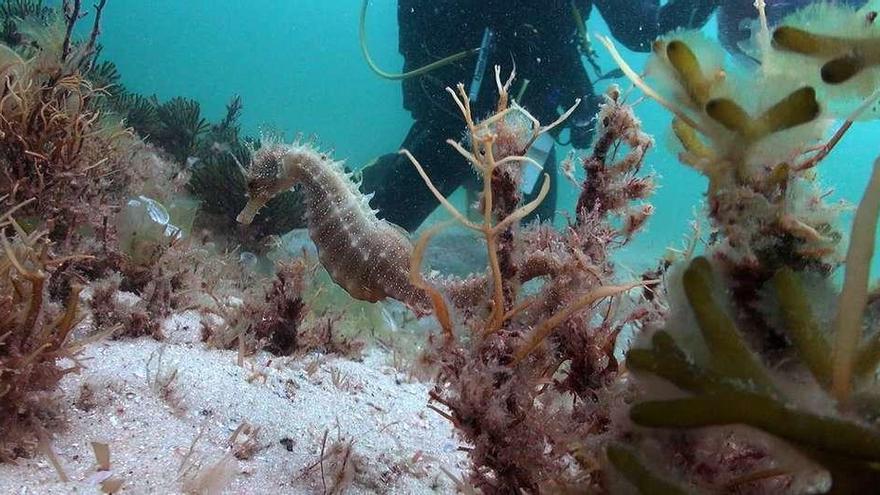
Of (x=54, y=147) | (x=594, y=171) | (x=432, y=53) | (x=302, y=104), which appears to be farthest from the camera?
(x=302, y=104)

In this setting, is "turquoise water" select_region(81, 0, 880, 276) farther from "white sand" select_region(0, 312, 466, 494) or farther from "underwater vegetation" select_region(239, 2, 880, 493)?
"underwater vegetation" select_region(239, 2, 880, 493)

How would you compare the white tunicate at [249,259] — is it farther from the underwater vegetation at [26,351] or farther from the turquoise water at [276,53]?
the turquoise water at [276,53]

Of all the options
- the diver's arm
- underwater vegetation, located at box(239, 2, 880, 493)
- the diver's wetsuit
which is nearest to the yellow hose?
the diver's wetsuit

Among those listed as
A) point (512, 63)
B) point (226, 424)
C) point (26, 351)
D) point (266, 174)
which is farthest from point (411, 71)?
point (26, 351)

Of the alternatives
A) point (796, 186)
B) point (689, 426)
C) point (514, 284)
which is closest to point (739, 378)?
point (689, 426)

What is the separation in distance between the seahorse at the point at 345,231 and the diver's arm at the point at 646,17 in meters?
6.64

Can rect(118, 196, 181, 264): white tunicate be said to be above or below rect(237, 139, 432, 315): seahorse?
above

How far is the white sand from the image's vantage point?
6.95 ft

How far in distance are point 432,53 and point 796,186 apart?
27.2 feet

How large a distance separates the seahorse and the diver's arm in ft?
21.8

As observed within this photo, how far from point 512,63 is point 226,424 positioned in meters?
7.06

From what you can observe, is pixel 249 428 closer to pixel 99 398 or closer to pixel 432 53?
pixel 99 398

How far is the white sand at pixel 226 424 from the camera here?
2.12m

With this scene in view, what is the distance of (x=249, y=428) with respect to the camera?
256 centimetres
